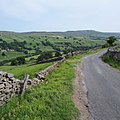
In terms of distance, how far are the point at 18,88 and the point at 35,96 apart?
107 cm

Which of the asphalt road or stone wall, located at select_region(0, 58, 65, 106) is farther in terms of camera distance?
the asphalt road

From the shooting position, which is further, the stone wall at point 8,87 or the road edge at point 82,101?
the road edge at point 82,101

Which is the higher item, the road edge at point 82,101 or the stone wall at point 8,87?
the stone wall at point 8,87

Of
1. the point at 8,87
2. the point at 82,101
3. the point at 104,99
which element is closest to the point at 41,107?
the point at 8,87

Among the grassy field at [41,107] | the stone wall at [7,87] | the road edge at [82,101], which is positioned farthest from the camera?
the road edge at [82,101]

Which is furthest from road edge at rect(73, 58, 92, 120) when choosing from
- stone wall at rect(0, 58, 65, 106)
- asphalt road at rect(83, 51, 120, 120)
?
stone wall at rect(0, 58, 65, 106)

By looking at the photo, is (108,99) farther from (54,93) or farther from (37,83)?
(37,83)

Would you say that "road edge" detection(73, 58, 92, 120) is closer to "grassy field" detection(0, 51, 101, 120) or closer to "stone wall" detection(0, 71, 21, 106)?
"grassy field" detection(0, 51, 101, 120)

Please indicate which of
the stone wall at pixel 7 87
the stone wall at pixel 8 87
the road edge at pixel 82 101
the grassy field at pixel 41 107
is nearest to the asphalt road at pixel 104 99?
the road edge at pixel 82 101

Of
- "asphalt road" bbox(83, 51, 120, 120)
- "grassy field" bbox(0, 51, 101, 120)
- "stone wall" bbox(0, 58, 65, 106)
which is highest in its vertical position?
"stone wall" bbox(0, 58, 65, 106)

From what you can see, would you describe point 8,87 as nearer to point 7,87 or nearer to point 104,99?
point 7,87

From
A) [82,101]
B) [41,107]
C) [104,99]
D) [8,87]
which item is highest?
[8,87]

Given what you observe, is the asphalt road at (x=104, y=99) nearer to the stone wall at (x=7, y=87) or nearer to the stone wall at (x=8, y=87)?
the stone wall at (x=8, y=87)

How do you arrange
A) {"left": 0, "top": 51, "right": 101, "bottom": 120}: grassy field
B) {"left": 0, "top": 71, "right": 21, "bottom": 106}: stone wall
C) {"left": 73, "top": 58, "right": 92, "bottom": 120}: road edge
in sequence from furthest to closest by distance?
{"left": 73, "top": 58, "right": 92, "bottom": 120}: road edge → {"left": 0, "top": 71, "right": 21, "bottom": 106}: stone wall → {"left": 0, "top": 51, "right": 101, "bottom": 120}: grassy field
